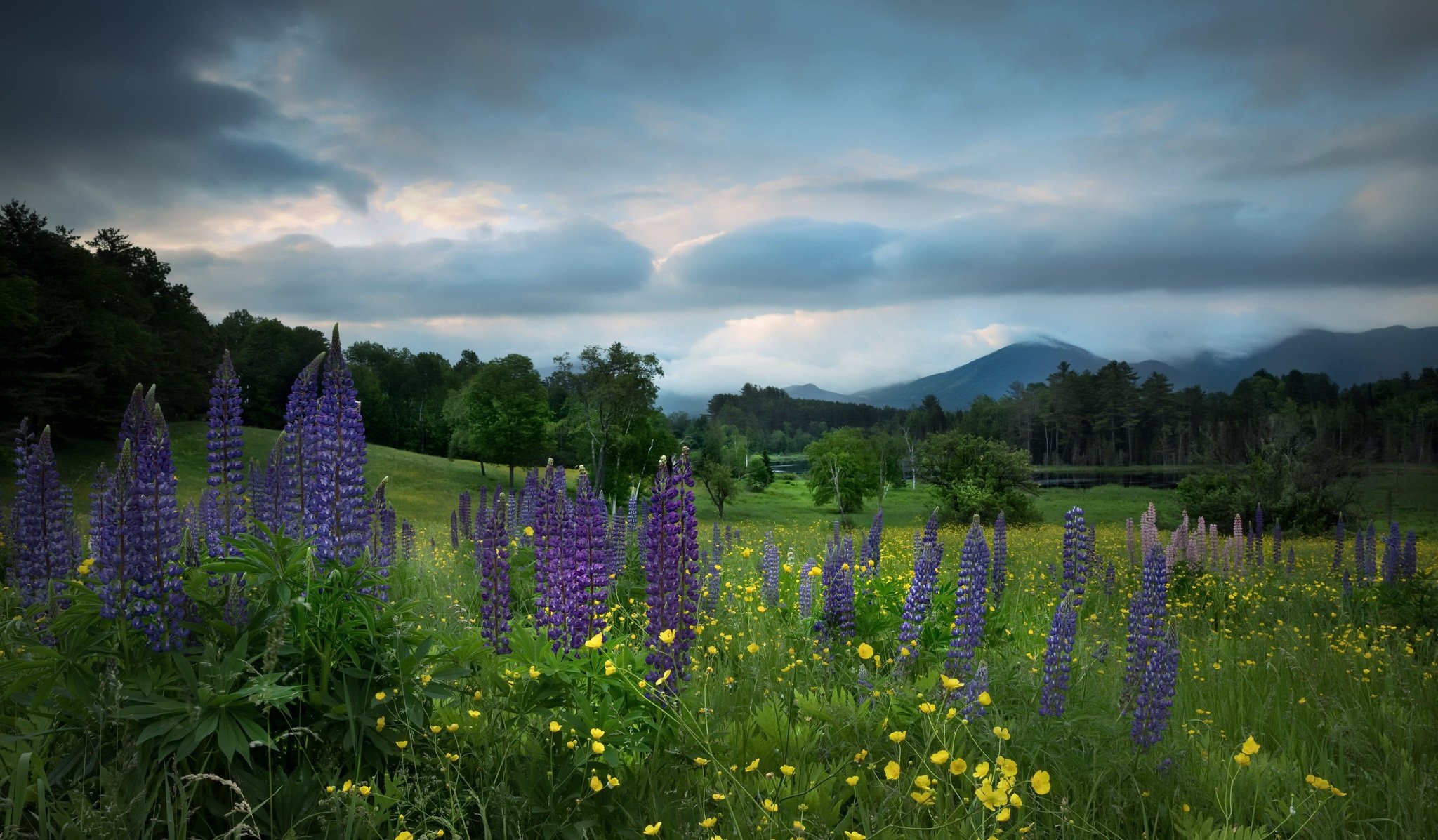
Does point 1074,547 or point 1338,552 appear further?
point 1338,552

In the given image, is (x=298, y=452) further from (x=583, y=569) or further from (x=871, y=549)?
(x=871, y=549)

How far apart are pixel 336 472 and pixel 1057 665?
178 inches

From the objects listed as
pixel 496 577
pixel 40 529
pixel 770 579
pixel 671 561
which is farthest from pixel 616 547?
pixel 40 529

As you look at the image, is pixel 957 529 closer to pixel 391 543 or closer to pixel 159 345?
pixel 391 543

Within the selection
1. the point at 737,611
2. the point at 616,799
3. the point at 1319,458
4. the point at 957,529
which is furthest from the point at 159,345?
the point at 1319,458

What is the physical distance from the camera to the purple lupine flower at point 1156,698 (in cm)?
439

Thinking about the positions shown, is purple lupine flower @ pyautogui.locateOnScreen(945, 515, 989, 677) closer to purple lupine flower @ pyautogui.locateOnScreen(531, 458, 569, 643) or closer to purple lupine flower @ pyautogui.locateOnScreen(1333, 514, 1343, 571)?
purple lupine flower @ pyautogui.locateOnScreen(531, 458, 569, 643)

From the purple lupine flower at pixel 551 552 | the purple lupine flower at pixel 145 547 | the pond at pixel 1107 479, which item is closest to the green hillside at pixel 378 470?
the purple lupine flower at pixel 551 552

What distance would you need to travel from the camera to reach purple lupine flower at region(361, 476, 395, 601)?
412cm

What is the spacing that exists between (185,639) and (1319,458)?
32.0m

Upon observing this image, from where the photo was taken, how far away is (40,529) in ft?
17.9

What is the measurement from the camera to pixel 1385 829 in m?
4.11

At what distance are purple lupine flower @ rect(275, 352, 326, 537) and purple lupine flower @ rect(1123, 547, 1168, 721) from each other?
5469 millimetres

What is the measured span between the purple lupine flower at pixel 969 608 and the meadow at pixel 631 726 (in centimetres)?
3
